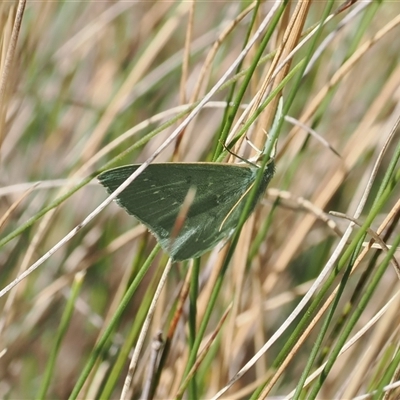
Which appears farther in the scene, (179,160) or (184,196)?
(179,160)

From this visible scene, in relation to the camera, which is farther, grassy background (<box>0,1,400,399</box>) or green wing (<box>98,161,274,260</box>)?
grassy background (<box>0,1,400,399</box>)

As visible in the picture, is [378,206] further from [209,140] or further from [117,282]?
[117,282]

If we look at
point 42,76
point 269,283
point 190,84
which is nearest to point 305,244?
point 269,283

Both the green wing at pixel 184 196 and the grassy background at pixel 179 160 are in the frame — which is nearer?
the green wing at pixel 184 196
